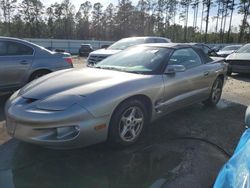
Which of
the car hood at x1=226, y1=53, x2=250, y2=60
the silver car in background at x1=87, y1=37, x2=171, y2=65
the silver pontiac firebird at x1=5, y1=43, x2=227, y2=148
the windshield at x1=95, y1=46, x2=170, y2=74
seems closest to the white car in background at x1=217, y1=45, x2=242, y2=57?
the car hood at x1=226, y1=53, x2=250, y2=60

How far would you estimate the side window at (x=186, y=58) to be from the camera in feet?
15.0

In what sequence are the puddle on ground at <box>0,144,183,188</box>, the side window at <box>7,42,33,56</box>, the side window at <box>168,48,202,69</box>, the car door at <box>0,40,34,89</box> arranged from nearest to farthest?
the puddle on ground at <box>0,144,183,188</box>
the side window at <box>168,48,202,69</box>
the car door at <box>0,40,34,89</box>
the side window at <box>7,42,33,56</box>

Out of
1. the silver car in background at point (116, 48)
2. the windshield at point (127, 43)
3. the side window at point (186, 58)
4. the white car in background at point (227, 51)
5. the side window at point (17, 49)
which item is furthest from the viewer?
the white car in background at point (227, 51)

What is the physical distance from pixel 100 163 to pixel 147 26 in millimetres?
63848

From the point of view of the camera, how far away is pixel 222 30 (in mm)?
58781

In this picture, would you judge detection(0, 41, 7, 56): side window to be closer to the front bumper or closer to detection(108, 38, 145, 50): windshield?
the front bumper

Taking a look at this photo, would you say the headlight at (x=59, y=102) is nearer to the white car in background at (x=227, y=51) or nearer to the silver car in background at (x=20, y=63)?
the silver car in background at (x=20, y=63)

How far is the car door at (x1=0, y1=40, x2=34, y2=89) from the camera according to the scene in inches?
224

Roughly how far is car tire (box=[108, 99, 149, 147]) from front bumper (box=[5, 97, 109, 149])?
11.5 inches

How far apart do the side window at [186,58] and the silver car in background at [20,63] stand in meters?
3.12

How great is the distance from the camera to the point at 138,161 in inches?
131

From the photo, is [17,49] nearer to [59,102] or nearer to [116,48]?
[59,102]

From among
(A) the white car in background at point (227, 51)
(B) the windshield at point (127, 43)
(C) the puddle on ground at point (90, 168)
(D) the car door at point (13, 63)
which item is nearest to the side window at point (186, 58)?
(C) the puddle on ground at point (90, 168)

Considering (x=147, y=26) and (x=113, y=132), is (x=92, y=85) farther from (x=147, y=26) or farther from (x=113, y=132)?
(x=147, y=26)
